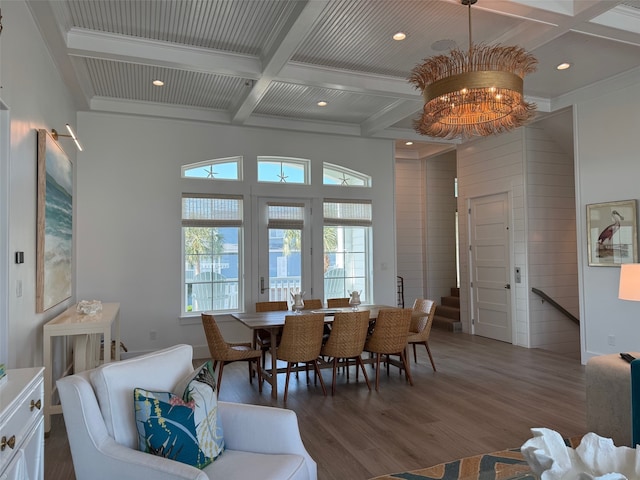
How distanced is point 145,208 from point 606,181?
581 cm

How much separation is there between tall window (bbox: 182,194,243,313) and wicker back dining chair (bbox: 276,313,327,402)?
7.75 ft

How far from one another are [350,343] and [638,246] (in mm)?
3384

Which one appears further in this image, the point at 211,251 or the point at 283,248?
the point at 283,248

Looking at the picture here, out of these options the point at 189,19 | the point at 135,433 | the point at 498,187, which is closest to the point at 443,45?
the point at 189,19

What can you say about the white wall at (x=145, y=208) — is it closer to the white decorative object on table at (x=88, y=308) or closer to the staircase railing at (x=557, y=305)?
the white decorative object on table at (x=88, y=308)

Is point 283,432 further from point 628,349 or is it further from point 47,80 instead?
point 628,349

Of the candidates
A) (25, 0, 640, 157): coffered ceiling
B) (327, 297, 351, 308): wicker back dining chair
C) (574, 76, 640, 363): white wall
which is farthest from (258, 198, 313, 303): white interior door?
(574, 76, 640, 363): white wall

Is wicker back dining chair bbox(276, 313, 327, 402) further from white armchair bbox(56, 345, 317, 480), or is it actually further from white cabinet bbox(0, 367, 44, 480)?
white cabinet bbox(0, 367, 44, 480)

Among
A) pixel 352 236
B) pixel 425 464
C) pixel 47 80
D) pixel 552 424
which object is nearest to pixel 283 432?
pixel 425 464

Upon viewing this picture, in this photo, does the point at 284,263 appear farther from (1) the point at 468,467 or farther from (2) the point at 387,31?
(1) the point at 468,467

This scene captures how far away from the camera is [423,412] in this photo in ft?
13.0

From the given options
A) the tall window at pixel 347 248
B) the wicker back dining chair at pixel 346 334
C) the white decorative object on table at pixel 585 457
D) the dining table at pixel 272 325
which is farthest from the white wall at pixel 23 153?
the tall window at pixel 347 248

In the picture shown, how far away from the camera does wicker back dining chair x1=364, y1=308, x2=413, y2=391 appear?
4668 millimetres

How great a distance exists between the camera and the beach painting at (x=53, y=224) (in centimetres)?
367
